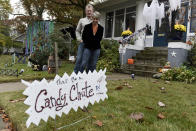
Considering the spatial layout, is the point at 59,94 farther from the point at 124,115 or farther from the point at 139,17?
the point at 139,17

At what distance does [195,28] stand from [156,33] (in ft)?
6.24

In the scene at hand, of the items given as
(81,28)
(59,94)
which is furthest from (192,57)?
(59,94)

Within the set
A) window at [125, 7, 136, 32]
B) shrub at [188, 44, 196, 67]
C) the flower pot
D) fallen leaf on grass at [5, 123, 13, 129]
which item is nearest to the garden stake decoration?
fallen leaf on grass at [5, 123, 13, 129]

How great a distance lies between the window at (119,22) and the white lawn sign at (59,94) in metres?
9.93

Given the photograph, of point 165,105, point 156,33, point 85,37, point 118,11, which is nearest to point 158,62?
point 156,33

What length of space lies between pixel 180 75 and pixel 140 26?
17.4ft

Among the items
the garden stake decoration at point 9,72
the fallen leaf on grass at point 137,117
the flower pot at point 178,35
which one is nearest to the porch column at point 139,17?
the flower pot at point 178,35

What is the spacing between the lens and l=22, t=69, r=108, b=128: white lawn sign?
145cm

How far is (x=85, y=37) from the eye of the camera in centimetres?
272

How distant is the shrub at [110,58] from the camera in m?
7.73

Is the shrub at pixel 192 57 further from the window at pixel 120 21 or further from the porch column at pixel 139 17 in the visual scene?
the window at pixel 120 21

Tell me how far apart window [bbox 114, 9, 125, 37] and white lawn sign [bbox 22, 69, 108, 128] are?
9.93m

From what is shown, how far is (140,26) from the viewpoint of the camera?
33.1ft

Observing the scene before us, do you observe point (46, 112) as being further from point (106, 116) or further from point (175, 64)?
point (175, 64)
